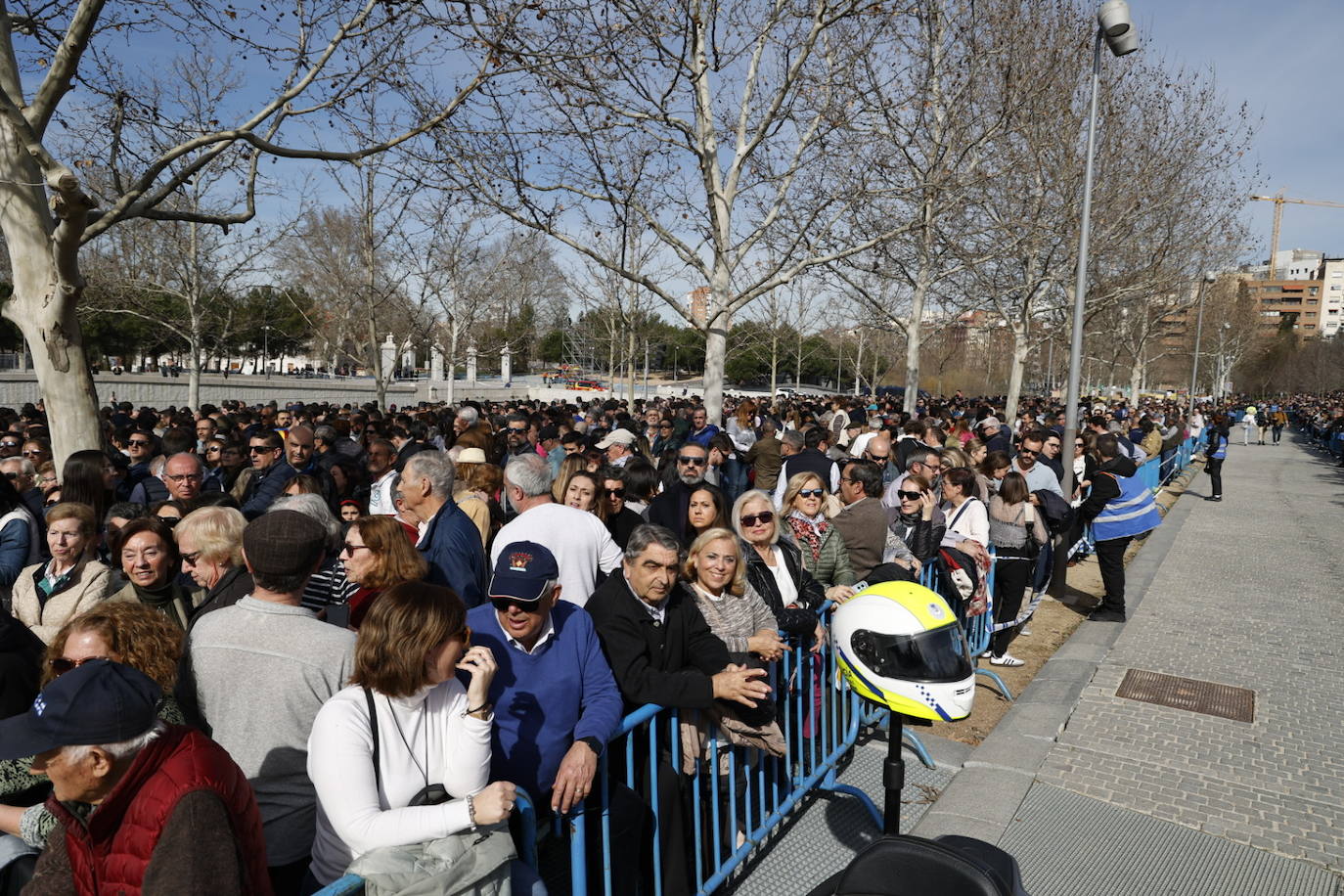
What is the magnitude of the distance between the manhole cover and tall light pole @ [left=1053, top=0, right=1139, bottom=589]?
2899mm

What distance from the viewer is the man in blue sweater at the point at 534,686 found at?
281cm

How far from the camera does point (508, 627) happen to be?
9.48ft

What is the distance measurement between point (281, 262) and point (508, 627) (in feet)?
73.3

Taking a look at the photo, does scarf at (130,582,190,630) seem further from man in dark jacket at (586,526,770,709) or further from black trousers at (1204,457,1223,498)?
black trousers at (1204,457,1223,498)

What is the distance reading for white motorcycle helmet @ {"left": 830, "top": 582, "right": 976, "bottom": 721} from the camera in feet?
9.42

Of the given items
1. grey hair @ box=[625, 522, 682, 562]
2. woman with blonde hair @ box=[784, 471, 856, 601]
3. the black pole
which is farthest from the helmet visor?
woman with blonde hair @ box=[784, 471, 856, 601]

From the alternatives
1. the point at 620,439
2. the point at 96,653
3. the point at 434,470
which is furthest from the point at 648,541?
the point at 620,439

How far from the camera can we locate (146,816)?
1811 millimetres

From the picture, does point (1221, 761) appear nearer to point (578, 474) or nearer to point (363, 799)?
point (578, 474)

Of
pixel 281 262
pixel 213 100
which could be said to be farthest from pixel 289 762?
pixel 281 262

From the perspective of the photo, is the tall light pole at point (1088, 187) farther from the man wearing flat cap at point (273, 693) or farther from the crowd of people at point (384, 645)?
the man wearing flat cap at point (273, 693)

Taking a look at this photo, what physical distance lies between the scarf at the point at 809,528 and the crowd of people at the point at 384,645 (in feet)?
0.05

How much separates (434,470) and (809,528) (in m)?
2.45

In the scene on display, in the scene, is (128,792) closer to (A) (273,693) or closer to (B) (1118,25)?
(A) (273,693)
